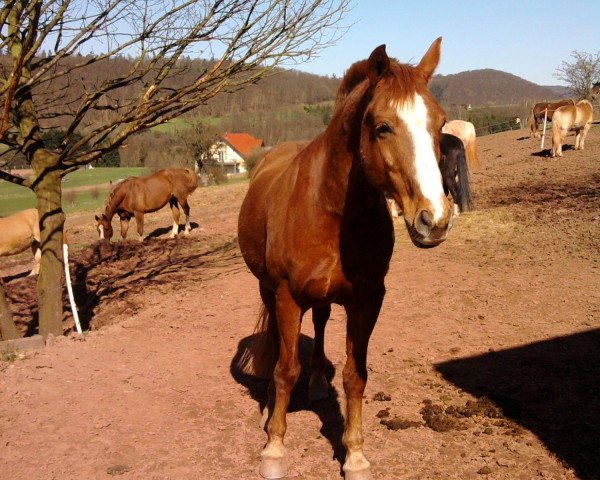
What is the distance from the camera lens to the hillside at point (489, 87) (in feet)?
331

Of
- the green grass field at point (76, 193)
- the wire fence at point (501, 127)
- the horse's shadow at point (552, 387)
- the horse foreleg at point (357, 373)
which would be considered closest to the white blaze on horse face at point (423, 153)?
the horse foreleg at point (357, 373)

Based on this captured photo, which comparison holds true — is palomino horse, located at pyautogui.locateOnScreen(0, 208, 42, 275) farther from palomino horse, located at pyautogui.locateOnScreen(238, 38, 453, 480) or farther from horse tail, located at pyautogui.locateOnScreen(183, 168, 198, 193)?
palomino horse, located at pyautogui.locateOnScreen(238, 38, 453, 480)

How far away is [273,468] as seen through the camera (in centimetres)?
315

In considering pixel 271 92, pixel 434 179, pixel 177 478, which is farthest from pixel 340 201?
pixel 271 92

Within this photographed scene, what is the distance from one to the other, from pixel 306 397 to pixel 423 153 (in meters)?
2.74

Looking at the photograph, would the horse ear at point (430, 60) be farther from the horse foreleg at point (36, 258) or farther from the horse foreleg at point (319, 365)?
Answer: the horse foreleg at point (36, 258)

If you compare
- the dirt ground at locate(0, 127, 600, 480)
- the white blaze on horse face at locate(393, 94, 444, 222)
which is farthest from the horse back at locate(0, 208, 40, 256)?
the white blaze on horse face at locate(393, 94, 444, 222)

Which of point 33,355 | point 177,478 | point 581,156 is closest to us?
point 177,478

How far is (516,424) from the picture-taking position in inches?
139

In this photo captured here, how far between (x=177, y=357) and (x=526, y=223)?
738 centimetres

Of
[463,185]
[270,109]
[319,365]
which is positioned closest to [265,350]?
[319,365]

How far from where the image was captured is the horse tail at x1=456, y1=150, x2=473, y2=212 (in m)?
11.6

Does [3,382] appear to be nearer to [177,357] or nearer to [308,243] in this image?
[177,357]

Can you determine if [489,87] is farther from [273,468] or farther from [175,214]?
[273,468]
